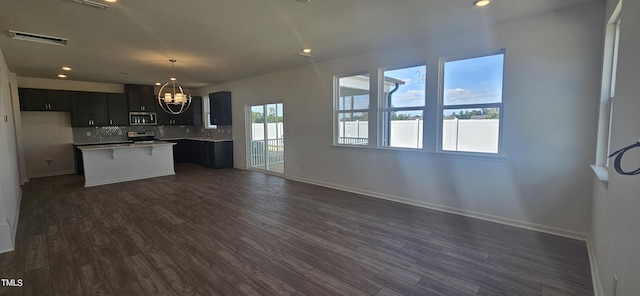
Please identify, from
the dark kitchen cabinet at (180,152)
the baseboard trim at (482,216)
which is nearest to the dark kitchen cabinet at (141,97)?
the dark kitchen cabinet at (180,152)

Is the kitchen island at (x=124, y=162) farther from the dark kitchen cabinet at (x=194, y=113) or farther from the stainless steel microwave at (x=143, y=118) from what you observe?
the dark kitchen cabinet at (x=194, y=113)

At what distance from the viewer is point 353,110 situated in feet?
16.5

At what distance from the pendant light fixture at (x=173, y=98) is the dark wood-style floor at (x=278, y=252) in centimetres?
212

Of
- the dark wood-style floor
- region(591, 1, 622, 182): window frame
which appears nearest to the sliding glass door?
the dark wood-style floor

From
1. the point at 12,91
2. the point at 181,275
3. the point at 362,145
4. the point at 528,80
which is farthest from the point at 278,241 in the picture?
the point at 12,91

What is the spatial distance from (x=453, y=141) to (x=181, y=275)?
3.65 metres

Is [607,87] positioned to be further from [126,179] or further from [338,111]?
[126,179]

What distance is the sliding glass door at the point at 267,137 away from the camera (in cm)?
694

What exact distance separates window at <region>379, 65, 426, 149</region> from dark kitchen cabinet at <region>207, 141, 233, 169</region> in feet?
16.3

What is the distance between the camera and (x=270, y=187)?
5.50 metres

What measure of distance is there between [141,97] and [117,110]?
0.73m

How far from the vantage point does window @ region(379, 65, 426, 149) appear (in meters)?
4.19

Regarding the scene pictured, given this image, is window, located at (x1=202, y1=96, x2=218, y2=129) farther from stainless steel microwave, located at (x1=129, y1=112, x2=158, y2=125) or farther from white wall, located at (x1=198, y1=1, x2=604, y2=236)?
white wall, located at (x1=198, y1=1, x2=604, y2=236)

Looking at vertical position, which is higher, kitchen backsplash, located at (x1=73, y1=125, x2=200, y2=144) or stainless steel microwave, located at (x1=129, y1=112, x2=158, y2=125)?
stainless steel microwave, located at (x1=129, y1=112, x2=158, y2=125)
